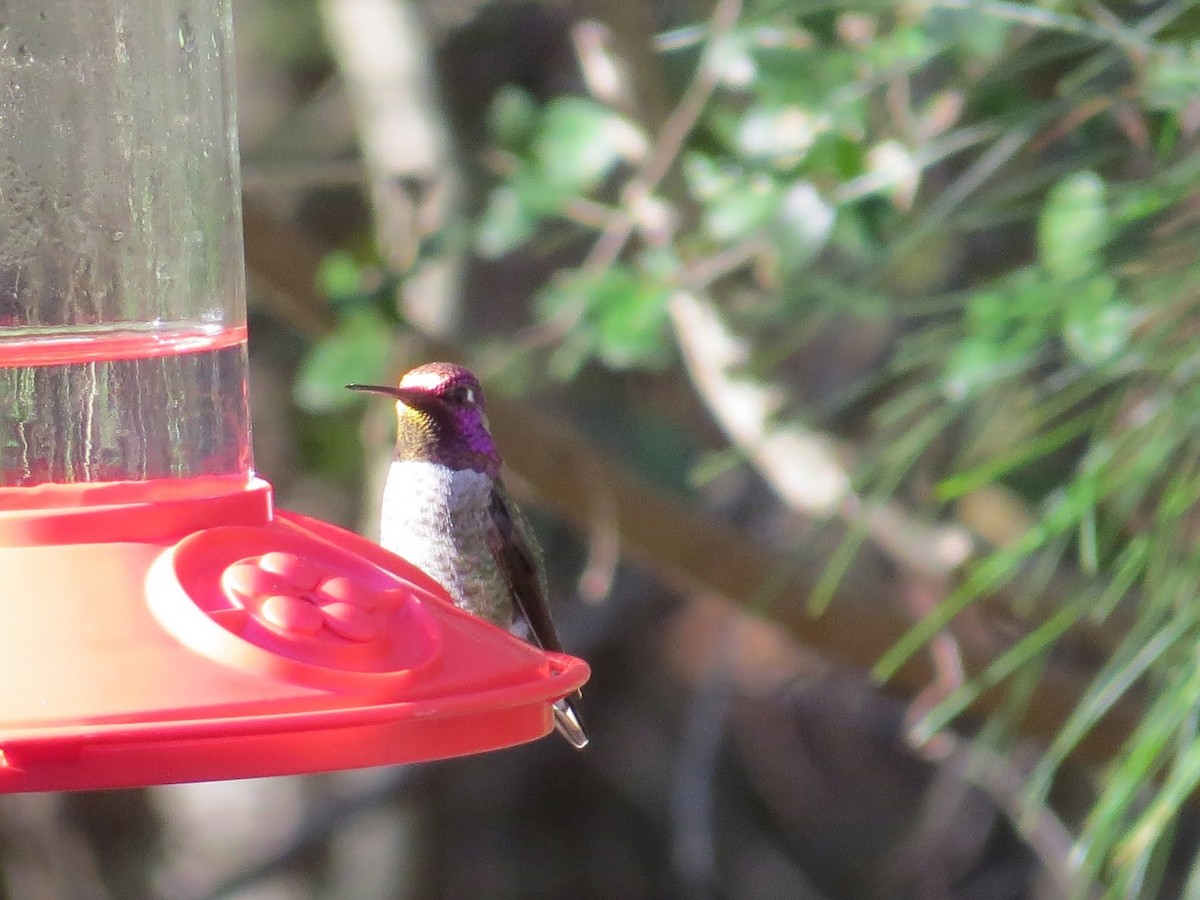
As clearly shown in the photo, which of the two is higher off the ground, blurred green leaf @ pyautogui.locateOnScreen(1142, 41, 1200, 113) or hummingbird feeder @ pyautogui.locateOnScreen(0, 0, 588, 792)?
blurred green leaf @ pyautogui.locateOnScreen(1142, 41, 1200, 113)

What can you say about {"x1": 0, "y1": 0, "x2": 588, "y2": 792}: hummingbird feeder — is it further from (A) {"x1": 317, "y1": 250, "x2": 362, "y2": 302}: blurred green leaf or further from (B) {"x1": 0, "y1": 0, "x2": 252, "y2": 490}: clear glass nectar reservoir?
(A) {"x1": 317, "y1": 250, "x2": 362, "y2": 302}: blurred green leaf

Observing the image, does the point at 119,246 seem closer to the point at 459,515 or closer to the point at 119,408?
the point at 119,408

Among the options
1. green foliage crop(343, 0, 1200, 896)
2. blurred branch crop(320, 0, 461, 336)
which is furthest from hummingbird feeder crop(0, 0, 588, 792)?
blurred branch crop(320, 0, 461, 336)

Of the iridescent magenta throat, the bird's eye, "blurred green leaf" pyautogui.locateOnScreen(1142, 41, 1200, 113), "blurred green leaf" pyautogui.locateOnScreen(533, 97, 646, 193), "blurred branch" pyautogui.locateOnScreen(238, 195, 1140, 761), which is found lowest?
"blurred branch" pyautogui.locateOnScreen(238, 195, 1140, 761)

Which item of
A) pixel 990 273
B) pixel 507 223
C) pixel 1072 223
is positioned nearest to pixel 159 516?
pixel 1072 223

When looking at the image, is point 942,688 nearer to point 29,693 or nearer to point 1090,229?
point 1090,229

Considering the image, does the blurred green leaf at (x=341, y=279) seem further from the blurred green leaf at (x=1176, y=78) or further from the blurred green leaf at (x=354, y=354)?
the blurred green leaf at (x=1176, y=78)
